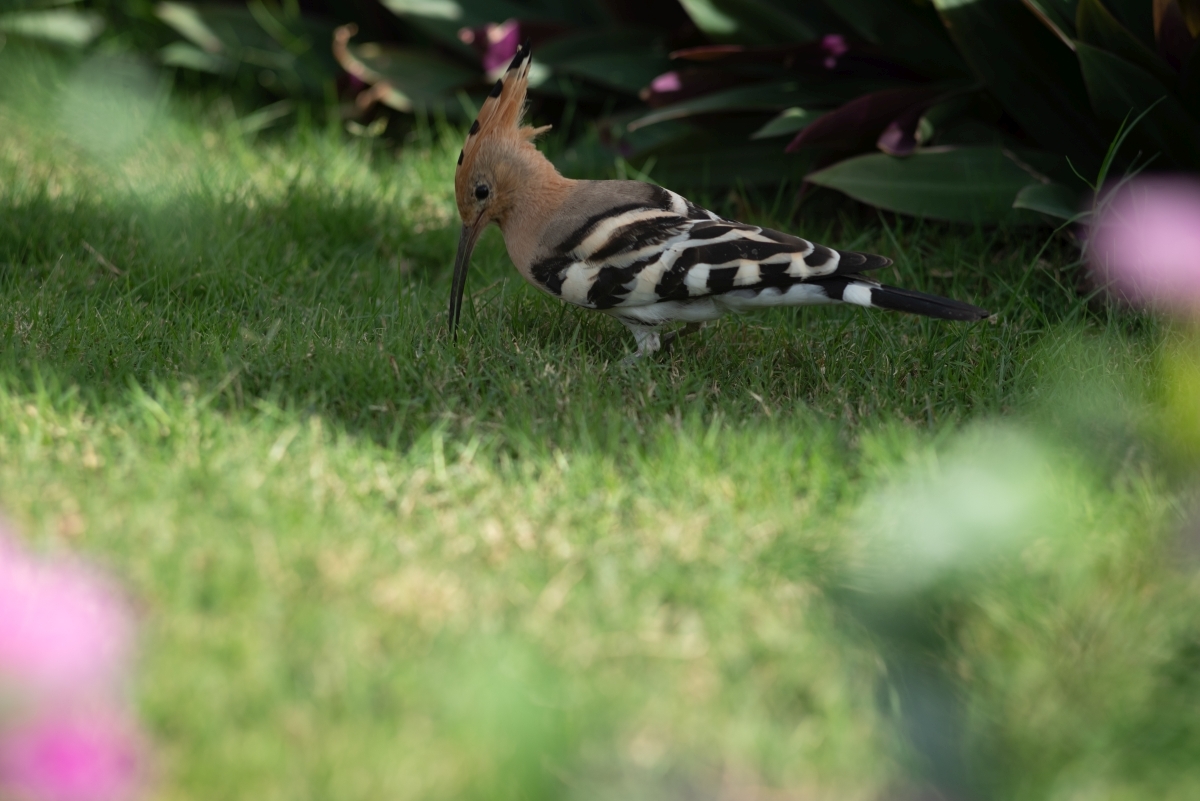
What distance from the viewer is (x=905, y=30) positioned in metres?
4.00

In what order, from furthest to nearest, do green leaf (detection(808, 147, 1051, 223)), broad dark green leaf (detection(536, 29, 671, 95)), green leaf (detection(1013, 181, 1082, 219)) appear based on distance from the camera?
broad dark green leaf (detection(536, 29, 671, 95)) < green leaf (detection(808, 147, 1051, 223)) < green leaf (detection(1013, 181, 1082, 219))

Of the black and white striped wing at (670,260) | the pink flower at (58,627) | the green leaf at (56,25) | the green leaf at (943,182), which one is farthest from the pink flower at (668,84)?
the green leaf at (56,25)

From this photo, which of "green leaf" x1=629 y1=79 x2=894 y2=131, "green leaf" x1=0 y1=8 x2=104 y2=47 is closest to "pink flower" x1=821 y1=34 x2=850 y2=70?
"green leaf" x1=629 y1=79 x2=894 y2=131

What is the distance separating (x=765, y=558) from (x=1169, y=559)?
0.73m

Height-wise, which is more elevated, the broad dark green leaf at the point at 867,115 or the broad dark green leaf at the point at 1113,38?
the broad dark green leaf at the point at 1113,38

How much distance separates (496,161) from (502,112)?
0.15 metres

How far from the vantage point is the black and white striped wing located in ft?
9.68

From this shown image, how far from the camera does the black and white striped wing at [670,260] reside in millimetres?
2951

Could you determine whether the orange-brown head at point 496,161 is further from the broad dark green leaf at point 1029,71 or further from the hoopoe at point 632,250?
the broad dark green leaf at point 1029,71

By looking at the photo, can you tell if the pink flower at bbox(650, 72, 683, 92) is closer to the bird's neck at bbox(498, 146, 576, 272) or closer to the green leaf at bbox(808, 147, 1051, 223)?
the green leaf at bbox(808, 147, 1051, 223)

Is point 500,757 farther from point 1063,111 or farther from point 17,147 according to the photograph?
point 17,147

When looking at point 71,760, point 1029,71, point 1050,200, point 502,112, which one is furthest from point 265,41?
point 71,760

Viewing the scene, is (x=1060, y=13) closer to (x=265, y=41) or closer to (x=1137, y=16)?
(x=1137, y=16)

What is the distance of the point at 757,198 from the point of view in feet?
14.6
